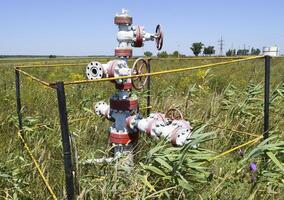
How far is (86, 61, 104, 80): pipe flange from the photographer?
315cm

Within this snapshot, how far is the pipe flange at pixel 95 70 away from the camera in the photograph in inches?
124

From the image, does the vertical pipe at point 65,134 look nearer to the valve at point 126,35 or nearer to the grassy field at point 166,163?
the grassy field at point 166,163

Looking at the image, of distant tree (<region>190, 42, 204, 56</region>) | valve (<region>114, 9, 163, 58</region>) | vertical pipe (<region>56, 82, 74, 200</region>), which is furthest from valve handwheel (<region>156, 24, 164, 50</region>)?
distant tree (<region>190, 42, 204, 56</region>)

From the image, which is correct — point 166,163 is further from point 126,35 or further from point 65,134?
point 126,35

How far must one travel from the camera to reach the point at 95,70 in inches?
125

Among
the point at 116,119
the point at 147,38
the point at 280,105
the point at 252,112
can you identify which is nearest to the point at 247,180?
the point at 116,119

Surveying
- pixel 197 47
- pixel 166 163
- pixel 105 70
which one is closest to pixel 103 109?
pixel 105 70

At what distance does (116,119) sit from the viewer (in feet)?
11.4

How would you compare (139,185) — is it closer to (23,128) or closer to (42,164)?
(42,164)

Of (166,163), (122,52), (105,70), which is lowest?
(166,163)

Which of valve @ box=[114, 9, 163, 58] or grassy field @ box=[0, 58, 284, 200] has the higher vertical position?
valve @ box=[114, 9, 163, 58]

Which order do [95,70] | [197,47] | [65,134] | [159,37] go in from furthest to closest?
[197,47] < [159,37] < [95,70] < [65,134]

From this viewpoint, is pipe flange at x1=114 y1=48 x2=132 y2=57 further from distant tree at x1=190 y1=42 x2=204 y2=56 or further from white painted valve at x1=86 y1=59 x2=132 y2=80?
distant tree at x1=190 y1=42 x2=204 y2=56

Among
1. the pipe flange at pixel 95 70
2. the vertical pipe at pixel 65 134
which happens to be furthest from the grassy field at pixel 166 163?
the pipe flange at pixel 95 70
